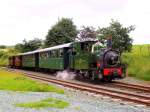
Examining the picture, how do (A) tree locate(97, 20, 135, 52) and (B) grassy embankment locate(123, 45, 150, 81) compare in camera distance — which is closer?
(B) grassy embankment locate(123, 45, 150, 81)

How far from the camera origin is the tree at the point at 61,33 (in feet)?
228

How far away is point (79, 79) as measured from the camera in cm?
3170

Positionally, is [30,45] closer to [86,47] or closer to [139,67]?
[139,67]

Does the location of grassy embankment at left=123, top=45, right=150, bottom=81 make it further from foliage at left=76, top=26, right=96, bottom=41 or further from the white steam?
foliage at left=76, top=26, right=96, bottom=41

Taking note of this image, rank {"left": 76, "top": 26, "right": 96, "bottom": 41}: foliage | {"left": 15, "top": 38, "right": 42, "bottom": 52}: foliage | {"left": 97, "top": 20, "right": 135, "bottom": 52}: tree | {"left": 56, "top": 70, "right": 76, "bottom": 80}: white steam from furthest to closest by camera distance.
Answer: {"left": 15, "top": 38, "right": 42, "bottom": 52}: foliage < {"left": 76, "top": 26, "right": 96, "bottom": 41}: foliage < {"left": 97, "top": 20, "right": 135, "bottom": 52}: tree < {"left": 56, "top": 70, "right": 76, "bottom": 80}: white steam

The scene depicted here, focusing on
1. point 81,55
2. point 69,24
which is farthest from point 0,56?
point 81,55

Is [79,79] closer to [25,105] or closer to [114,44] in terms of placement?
[114,44]

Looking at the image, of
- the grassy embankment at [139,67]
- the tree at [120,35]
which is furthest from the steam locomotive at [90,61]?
the tree at [120,35]

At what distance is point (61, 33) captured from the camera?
71938mm

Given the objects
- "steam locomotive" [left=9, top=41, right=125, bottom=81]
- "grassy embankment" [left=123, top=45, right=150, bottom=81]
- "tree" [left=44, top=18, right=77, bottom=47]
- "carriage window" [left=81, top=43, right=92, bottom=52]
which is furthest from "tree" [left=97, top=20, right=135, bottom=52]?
"tree" [left=44, top=18, right=77, bottom=47]

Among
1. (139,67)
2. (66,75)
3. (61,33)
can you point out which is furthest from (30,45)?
(139,67)

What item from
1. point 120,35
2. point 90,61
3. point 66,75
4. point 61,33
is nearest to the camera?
point 90,61

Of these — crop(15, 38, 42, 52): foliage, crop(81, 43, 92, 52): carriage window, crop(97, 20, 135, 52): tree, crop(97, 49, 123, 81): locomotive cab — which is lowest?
crop(97, 49, 123, 81): locomotive cab

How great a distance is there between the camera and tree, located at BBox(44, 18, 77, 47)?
69.5m
